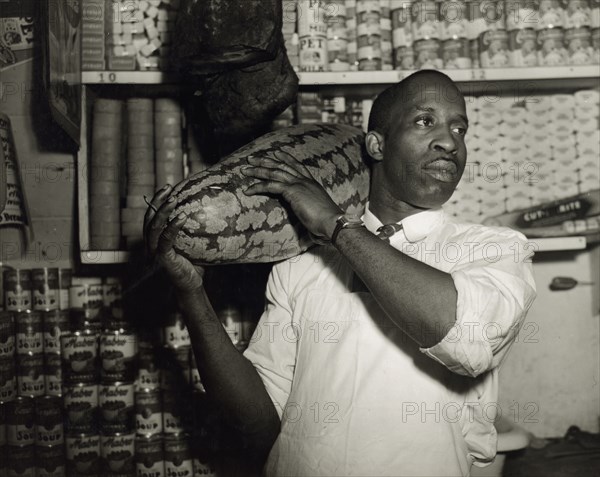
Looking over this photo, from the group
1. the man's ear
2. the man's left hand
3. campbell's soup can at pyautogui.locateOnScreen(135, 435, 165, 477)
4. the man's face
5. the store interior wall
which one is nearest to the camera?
the man's left hand

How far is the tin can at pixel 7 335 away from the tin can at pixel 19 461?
0.95ft

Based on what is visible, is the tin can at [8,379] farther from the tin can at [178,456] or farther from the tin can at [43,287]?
the tin can at [178,456]

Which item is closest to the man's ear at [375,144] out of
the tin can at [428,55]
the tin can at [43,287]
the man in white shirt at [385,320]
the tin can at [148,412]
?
the man in white shirt at [385,320]

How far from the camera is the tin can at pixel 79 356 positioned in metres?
1.75

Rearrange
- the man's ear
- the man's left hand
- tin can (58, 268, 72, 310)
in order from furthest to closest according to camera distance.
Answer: tin can (58, 268, 72, 310)
the man's ear
the man's left hand

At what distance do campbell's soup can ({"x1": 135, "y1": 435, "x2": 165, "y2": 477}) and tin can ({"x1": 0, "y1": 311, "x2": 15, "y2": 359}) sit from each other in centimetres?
51

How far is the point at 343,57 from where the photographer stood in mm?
1877

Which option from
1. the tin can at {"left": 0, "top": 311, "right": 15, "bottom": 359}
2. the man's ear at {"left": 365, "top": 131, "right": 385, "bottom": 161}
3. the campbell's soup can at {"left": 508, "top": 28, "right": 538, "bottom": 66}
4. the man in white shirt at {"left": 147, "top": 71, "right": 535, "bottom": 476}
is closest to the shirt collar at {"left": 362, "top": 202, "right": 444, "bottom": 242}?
the man in white shirt at {"left": 147, "top": 71, "right": 535, "bottom": 476}

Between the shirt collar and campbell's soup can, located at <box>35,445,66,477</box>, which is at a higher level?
the shirt collar

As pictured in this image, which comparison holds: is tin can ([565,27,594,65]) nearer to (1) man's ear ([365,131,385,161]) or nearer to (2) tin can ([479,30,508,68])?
(2) tin can ([479,30,508,68])

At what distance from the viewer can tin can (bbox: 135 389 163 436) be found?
175cm

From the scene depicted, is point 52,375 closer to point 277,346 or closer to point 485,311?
point 277,346

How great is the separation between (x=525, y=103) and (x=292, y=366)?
132 centimetres

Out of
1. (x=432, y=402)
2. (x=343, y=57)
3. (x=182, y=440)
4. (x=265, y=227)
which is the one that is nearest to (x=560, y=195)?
(x=343, y=57)
